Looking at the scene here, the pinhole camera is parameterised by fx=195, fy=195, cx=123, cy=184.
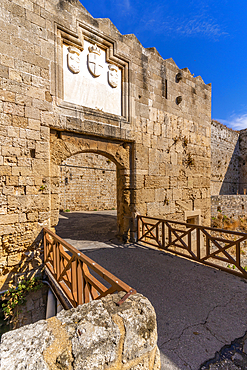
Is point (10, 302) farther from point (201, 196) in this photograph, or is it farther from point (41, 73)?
point (201, 196)

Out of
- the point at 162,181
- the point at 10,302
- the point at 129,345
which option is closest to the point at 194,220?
the point at 162,181

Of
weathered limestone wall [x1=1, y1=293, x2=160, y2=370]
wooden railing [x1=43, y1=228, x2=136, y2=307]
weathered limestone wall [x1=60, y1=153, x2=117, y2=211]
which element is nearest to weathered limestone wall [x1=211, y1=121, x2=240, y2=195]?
weathered limestone wall [x1=60, y1=153, x2=117, y2=211]

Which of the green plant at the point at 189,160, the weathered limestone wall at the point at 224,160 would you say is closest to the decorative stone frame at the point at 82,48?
the green plant at the point at 189,160

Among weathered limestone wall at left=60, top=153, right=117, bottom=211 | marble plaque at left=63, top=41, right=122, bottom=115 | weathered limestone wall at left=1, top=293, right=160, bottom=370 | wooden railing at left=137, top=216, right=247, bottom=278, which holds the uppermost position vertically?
marble plaque at left=63, top=41, right=122, bottom=115

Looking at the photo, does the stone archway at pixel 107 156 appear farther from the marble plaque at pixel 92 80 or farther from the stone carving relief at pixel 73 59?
the stone carving relief at pixel 73 59

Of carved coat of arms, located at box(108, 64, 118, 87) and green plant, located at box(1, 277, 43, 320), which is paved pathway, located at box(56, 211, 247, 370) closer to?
green plant, located at box(1, 277, 43, 320)

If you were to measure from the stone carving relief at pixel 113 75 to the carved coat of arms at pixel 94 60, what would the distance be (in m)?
0.34

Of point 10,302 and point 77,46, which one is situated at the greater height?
point 77,46

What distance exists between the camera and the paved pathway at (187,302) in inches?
74.1

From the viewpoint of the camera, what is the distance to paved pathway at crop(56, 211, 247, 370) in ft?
6.18

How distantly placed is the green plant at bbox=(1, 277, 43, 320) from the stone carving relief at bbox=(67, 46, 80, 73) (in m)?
4.54

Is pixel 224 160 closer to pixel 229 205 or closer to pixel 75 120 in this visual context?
pixel 229 205

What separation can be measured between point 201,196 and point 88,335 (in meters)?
7.21

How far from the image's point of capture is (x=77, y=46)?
4.47 metres
